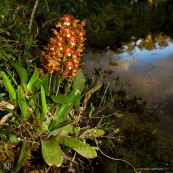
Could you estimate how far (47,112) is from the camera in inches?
103

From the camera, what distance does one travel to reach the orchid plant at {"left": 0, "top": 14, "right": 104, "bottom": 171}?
7.42ft

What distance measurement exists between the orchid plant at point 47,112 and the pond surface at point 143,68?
1.26 m

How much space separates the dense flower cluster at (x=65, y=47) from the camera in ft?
7.39

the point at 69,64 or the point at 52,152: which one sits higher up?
the point at 69,64

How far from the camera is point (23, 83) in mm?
2611

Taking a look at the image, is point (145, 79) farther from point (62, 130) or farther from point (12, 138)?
point (12, 138)

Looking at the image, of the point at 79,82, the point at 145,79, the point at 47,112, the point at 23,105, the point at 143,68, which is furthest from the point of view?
the point at 143,68

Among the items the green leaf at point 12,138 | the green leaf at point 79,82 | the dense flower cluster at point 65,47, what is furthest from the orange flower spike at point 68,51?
the green leaf at point 12,138

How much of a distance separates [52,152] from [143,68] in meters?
4.25

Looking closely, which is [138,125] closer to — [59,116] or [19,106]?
[59,116]

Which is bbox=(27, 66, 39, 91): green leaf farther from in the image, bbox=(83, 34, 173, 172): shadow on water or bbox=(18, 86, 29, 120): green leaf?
bbox=(83, 34, 173, 172): shadow on water

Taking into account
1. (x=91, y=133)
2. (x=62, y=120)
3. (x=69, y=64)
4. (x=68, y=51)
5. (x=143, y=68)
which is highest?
(x=68, y=51)

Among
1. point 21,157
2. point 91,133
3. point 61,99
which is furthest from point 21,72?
point 91,133

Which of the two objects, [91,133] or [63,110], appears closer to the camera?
[63,110]
